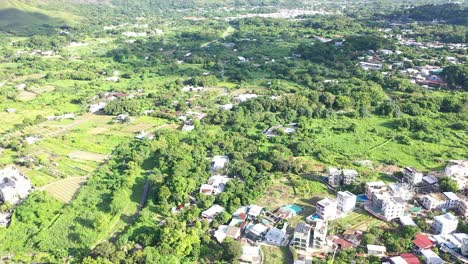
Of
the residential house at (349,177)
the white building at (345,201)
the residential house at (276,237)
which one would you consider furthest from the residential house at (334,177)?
the residential house at (276,237)

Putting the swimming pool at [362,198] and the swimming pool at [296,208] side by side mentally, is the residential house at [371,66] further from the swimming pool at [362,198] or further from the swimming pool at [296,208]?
the swimming pool at [296,208]

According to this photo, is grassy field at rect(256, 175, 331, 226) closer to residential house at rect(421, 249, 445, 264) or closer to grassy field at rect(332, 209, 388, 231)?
grassy field at rect(332, 209, 388, 231)

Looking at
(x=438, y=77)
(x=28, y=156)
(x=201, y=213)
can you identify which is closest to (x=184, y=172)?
(x=201, y=213)

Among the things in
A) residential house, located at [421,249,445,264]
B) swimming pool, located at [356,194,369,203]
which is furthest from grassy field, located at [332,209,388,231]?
residential house, located at [421,249,445,264]

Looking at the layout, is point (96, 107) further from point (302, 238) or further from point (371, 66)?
point (371, 66)

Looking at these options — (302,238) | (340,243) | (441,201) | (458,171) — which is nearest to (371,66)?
(458,171)

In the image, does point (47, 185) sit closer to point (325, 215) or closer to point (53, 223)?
point (53, 223)
